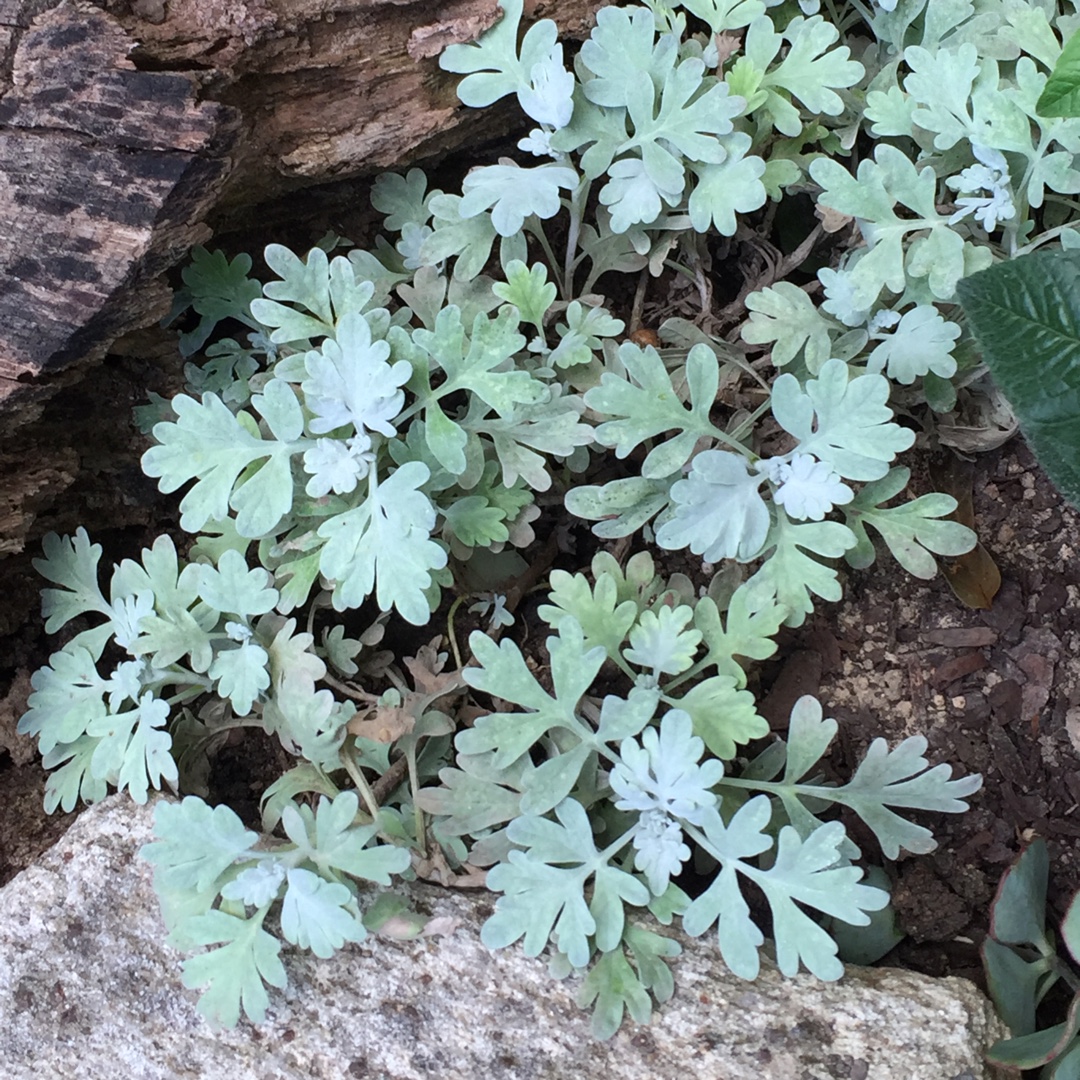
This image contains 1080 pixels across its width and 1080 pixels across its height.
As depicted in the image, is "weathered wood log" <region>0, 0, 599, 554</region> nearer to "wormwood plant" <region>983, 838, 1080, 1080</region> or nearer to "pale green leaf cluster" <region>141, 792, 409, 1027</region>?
"pale green leaf cluster" <region>141, 792, 409, 1027</region>

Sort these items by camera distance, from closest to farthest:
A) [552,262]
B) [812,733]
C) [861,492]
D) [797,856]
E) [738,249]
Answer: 1. [797,856]
2. [812,733]
3. [861,492]
4. [552,262]
5. [738,249]

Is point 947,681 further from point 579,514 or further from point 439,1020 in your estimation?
point 439,1020

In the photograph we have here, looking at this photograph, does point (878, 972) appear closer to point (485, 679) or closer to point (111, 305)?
point (485, 679)

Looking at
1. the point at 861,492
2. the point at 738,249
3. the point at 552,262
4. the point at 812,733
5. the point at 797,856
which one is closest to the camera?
the point at 797,856

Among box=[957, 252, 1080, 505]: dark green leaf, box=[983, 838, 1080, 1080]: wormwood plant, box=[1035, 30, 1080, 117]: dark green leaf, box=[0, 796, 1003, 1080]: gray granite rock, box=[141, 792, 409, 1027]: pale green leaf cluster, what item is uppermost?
box=[1035, 30, 1080, 117]: dark green leaf

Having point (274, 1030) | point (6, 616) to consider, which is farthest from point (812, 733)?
point (6, 616)

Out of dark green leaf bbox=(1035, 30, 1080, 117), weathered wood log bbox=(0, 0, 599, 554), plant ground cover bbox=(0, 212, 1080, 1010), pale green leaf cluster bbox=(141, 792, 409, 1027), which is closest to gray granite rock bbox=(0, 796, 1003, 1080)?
pale green leaf cluster bbox=(141, 792, 409, 1027)

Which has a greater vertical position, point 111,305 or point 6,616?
point 111,305
